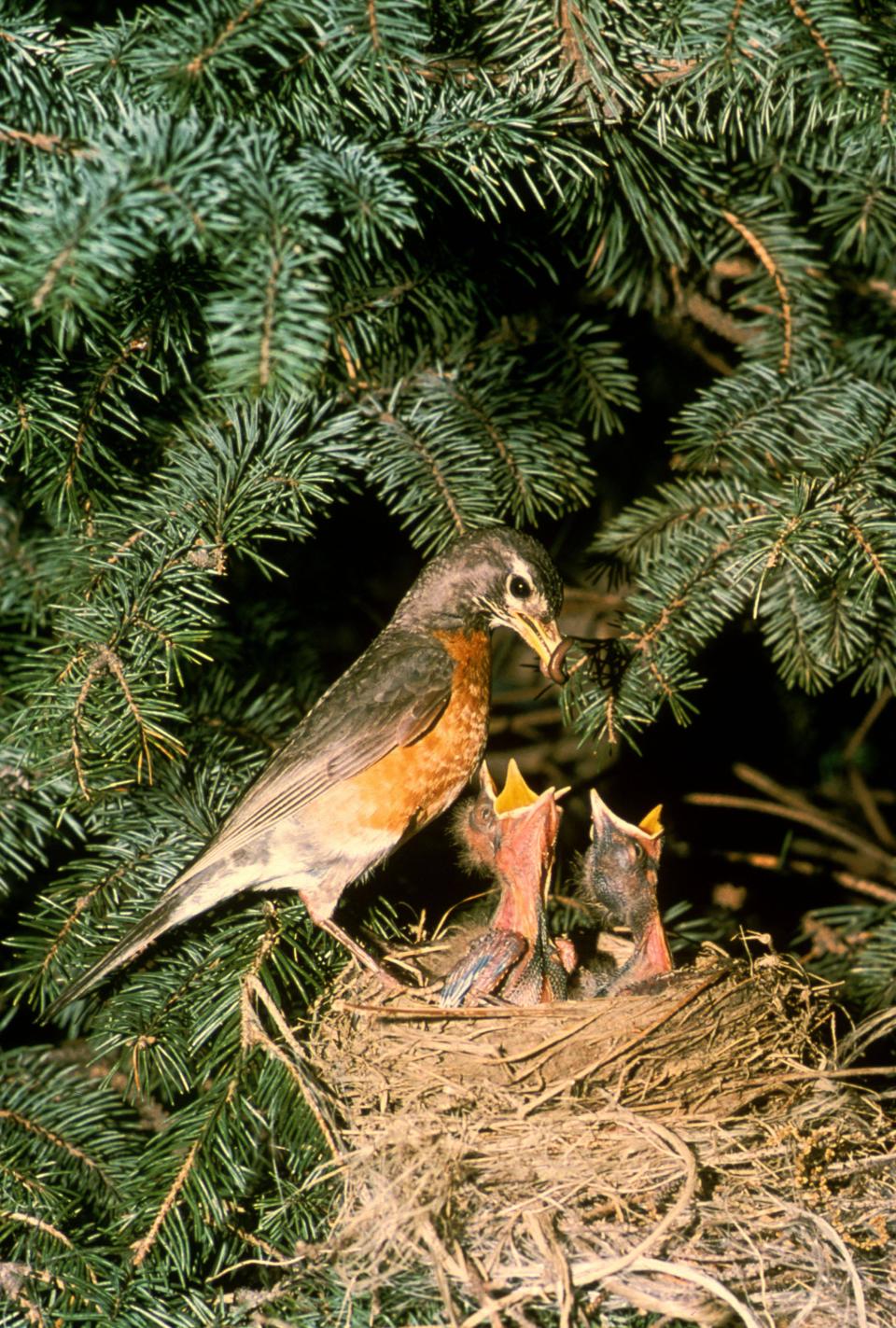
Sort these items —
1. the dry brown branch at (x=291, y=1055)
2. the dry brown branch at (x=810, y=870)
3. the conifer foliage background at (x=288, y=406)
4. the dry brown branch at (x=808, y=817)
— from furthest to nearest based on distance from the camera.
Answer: the dry brown branch at (x=808, y=817) → the dry brown branch at (x=810, y=870) → the dry brown branch at (x=291, y=1055) → the conifer foliage background at (x=288, y=406)

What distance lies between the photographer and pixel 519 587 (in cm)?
275

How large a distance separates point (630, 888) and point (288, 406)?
1.26m

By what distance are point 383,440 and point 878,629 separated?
112 cm

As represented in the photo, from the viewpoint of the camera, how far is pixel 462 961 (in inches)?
103

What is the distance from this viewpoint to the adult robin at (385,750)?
2564mm

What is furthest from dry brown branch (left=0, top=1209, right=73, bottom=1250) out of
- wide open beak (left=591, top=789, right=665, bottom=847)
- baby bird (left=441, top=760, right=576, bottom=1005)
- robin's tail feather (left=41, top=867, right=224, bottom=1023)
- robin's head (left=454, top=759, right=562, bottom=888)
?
wide open beak (left=591, top=789, right=665, bottom=847)

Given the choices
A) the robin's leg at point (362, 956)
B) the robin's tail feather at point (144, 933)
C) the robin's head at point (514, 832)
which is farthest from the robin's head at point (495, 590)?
the robin's tail feather at point (144, 933)

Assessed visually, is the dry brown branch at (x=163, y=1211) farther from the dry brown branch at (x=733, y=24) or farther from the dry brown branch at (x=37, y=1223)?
the dry brown branch at (x=733, y=24)

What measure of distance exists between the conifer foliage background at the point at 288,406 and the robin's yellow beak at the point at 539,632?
0.69ft

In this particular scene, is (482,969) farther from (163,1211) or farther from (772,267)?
(772,267)

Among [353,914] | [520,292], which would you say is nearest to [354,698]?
[353,914]

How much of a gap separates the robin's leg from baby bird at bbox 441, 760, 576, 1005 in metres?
0.11

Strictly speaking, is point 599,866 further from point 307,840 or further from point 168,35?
point 168,35

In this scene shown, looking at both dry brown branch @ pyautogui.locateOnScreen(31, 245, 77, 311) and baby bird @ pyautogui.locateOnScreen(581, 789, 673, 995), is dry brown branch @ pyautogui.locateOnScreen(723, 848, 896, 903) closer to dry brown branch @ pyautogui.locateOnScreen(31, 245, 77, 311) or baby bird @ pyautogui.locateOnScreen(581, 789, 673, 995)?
baby bird @ pyautogui.locateOnScreen(581, 789, 673, 995)
